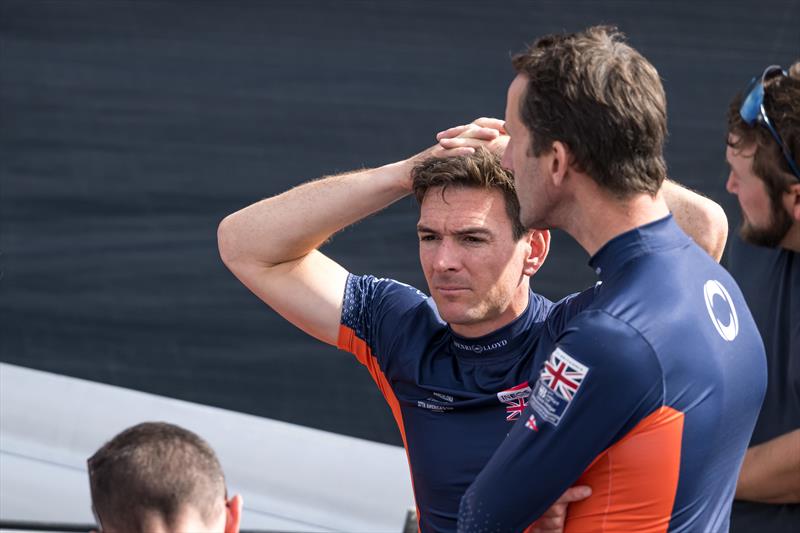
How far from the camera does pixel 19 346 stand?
356cm

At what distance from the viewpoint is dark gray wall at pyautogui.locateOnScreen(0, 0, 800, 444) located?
12.4ft

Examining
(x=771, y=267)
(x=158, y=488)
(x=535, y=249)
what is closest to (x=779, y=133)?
(x=771, y=267)

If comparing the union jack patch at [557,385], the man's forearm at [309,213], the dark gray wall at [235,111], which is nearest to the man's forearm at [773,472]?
the union jack patch at [557,385]

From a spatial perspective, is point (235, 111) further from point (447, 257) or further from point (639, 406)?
point (639, 406)

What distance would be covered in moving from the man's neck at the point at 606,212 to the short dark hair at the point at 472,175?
517 mm

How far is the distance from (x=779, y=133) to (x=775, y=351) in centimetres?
39

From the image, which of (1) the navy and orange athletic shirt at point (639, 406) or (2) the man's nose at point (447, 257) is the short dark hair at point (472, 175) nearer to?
(2) the man's nose at point (447, 257)

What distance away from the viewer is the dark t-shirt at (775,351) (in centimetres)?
177

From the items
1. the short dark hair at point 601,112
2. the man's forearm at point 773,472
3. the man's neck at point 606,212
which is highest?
the short dark hair at point 601,112

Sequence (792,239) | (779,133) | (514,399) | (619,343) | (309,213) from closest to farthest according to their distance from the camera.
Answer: (619,343), (779,133), (792,239), (514,399), (309,213)

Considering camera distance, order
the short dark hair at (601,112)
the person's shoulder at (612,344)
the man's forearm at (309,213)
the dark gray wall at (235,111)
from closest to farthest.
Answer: the person's shoulder at (612,344), the short dark hair at (601,112), the man's forearm at (309,213), the dark gray wall at (235,111)

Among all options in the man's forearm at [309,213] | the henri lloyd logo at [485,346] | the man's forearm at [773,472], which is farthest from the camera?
the man's forearm at [309,213]

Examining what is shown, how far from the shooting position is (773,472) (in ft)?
5.82

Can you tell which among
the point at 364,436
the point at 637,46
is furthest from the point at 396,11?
the point at 364,436
